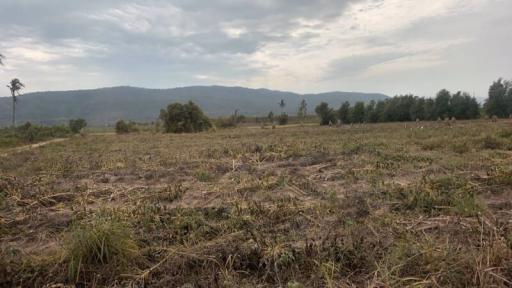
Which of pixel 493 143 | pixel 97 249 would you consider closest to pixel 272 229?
pixel 97 249

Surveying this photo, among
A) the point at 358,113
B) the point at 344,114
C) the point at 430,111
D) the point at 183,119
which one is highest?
the point at 430,111

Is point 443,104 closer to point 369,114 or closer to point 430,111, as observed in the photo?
point 430,111

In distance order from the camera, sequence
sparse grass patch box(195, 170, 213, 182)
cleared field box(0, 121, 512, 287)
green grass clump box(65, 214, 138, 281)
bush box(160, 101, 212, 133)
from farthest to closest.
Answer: bush box(160, 101, 212, 133) < sparse grass patch box(195, 170, 213, 182) < green grass clump box(65, 214, 138, 281) < cleared field box(0, 121, 512, 287)

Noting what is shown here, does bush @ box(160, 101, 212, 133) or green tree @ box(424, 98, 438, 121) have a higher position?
green tree @ box(424, 98, 438, 121)

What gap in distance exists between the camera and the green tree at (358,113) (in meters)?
63.9

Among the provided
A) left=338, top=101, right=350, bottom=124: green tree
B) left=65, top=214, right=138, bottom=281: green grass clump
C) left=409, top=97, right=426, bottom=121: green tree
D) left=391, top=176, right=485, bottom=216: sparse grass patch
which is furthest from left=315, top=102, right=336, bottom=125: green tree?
left=65, top=214, right=138, bottom=281: green grass clump

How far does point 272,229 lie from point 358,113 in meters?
62.3

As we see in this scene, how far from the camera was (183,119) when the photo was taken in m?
52.7

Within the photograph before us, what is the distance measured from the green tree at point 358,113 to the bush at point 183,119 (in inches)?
1027

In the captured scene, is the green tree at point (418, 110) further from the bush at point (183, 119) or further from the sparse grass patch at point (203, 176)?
the sparse grass patch at point (203, 176)

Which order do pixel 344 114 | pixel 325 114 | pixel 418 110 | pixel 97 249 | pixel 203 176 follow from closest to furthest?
pixel 97 249
pixel 203 176
pixel 418 110
pixel 344 114
pixel 325 114

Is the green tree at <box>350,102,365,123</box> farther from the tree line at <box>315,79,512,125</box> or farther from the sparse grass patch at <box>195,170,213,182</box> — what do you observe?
the sparse grass patch at <box>195,170,213,182</box>

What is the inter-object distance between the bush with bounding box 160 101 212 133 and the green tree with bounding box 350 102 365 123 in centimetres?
2608

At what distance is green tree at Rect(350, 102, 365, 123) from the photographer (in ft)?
210
